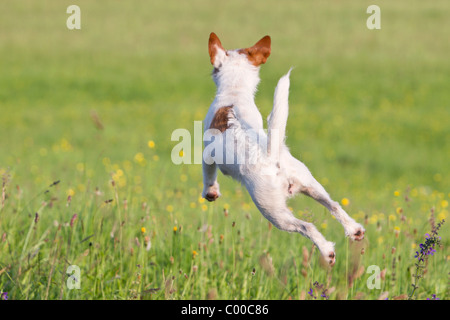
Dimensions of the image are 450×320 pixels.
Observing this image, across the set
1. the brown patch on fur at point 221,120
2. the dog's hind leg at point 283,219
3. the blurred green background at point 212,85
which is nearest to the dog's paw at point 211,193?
the brown patch on fur at point 221,120

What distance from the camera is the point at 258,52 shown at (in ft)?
7.30

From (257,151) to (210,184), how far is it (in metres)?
0.34

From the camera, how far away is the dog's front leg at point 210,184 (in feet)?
7.04

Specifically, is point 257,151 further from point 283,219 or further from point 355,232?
point 355,232

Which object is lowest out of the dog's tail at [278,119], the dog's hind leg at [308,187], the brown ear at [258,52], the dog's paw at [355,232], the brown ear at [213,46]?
the dog's paw at [355,232]

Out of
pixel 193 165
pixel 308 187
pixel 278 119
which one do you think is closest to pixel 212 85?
pixel 193 165

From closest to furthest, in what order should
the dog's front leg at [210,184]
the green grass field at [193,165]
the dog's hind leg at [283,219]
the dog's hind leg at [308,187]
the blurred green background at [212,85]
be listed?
the dog's hind leg at [283,219]
the dog's hind leg at [308,187]
the dog's front leg at [210,184]
the green grass field at [193,165]
the blurred green background at [212,85]

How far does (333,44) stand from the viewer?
100 feet

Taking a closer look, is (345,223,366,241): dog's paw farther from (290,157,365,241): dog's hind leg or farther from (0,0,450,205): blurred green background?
(0,0,450,205): blurred green background

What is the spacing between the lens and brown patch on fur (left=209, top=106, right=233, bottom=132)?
2.03m

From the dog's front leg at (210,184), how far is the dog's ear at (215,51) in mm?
367

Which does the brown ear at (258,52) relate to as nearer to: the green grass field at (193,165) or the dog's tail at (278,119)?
the dog's tail at (278,119)
